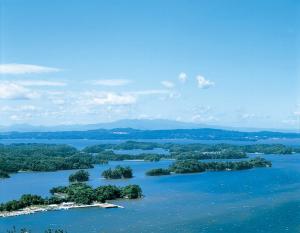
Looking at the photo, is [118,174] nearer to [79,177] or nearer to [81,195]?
[79,177]

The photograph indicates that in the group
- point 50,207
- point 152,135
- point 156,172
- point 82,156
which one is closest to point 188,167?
point 156,172

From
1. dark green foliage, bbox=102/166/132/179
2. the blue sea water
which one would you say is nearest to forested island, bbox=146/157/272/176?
dark green foliage, bbox=102/166/132/179

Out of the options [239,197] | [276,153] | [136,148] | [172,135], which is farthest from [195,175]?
[172,135]

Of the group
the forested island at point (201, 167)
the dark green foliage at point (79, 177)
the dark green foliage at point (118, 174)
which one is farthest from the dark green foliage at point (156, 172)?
the dark green foliage at point (79, 177)

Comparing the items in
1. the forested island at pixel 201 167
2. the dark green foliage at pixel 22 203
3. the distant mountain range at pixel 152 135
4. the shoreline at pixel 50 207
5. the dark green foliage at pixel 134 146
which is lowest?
the shoreline at pixel 50 207

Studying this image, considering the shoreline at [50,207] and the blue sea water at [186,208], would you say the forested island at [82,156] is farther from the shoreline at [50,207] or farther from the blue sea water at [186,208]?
the shoreline at [50,207]

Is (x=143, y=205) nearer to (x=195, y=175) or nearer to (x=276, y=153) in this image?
(x=195, y=175)
